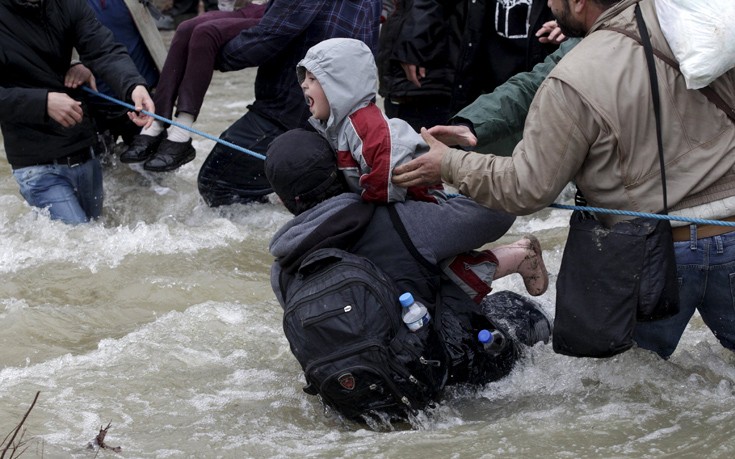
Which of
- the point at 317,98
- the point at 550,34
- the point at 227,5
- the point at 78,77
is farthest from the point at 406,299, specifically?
the point at 227,5

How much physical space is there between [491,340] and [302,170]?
915mm

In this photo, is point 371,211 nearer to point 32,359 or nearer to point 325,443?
point 325,443

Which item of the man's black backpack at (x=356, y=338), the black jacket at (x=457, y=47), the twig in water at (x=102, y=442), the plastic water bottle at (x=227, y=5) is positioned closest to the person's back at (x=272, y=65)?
the black jacket at (x=457, y=47)

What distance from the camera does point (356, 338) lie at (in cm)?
346

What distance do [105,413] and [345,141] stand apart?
1436 millimetres

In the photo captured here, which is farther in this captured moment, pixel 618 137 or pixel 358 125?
pixel 358 125

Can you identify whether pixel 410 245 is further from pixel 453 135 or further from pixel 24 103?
pixel 24 103

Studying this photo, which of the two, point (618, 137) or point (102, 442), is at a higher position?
point (618, 137)

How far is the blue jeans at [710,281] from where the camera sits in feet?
10.9

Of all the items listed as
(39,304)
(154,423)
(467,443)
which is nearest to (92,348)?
(39,304)

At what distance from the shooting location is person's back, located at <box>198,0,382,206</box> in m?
5.86

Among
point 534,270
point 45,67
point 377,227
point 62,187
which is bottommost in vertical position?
point 62,187

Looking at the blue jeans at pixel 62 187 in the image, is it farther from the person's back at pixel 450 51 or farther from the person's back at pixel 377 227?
the person's back at pixel 377 227

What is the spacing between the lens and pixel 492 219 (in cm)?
366
